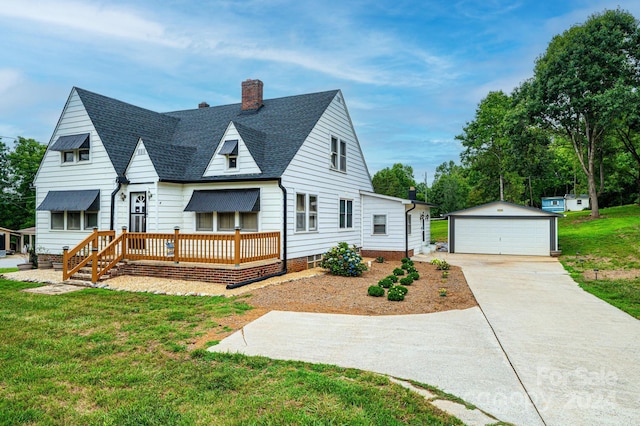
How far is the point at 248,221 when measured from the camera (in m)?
13.1

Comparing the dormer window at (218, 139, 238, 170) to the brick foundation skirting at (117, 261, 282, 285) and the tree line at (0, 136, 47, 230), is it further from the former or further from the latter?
the tree line at (0, 136, 47, 230)

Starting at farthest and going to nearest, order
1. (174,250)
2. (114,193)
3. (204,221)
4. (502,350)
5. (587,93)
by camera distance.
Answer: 1. (587,93)
2. (204,221)
3. (114,193)
4. (174,250)
5. (502,350)

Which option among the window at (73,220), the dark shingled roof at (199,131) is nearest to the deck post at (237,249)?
the dark shingled roof at (199,131)

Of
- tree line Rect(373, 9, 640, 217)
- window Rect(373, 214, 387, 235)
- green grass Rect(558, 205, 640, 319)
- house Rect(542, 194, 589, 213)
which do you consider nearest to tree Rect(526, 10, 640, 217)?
tree line Rect(373, 9, 640, 217)

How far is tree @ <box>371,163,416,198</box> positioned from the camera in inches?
1984

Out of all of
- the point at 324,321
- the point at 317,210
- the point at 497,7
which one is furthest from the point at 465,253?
the point at 324,321

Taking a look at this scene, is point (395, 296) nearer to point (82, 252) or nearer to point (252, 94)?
point (82, 252)

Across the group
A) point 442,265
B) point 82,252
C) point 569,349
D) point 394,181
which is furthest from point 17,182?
point 569,349

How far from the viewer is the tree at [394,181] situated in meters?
50.4

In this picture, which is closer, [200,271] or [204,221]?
[200,271]

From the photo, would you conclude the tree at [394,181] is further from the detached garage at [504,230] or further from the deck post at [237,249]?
the deck post at [237,249]

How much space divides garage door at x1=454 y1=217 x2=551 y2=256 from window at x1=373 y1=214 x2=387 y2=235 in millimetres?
5863

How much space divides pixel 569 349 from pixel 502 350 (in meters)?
0.99

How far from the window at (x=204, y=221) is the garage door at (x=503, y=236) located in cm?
1456
